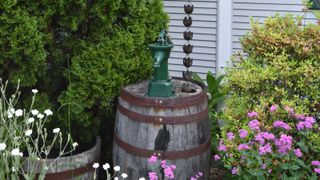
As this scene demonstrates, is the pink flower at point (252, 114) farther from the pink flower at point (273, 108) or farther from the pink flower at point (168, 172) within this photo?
the pink flower at point (168, 172)

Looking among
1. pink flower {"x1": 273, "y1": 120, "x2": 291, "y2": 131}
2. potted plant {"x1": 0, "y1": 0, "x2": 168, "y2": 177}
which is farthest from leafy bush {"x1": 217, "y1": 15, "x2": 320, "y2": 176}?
potted plant {"x1": 0, "y1": 0, "x2": 168, "y2": 177}

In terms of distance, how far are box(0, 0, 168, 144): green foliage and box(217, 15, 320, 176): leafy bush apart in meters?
0.71

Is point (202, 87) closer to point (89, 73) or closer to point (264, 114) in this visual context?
point (264, 114)

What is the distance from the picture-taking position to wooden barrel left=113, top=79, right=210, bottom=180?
11.0 feet

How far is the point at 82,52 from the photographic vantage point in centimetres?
372

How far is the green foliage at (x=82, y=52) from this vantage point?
352cm

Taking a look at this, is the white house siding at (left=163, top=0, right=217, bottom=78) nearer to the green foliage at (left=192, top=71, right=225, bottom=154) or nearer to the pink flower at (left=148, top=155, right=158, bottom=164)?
the green foliage at (left=192, top=71, right=225, bottom=154)

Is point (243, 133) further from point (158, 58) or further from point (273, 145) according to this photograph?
point (158, 58)

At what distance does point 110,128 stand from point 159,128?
3.11 feet

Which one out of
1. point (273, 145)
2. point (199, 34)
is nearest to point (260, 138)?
point (273, 145)

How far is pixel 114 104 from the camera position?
4.00m

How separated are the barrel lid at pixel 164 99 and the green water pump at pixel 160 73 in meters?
0.07

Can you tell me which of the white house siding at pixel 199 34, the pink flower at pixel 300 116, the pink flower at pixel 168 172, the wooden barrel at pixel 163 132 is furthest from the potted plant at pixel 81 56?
the white house siding at pixel 199 34

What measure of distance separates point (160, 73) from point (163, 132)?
41cm
